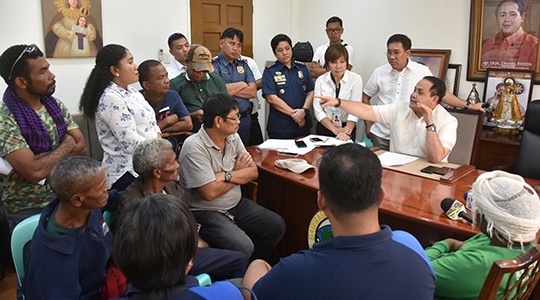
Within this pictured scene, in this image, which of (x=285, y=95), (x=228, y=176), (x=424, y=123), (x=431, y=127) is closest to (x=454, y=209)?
(x=431, y=127)

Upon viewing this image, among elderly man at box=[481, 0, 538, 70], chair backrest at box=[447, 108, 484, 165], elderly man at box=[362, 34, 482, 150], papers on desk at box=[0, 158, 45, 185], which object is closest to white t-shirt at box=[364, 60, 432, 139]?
elderly man at box=[362, 34, 482, 150]

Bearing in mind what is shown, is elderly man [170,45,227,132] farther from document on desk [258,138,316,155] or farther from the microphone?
the microphone

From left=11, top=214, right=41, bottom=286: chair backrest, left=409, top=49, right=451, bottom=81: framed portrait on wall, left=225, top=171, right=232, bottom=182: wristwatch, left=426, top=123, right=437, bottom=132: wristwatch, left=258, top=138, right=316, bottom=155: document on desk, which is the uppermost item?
left=409, top=49, right=451, bottom=81: framed portrait on wall

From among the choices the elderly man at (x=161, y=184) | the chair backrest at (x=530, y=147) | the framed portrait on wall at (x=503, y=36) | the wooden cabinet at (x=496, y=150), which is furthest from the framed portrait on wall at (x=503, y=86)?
the elderly man at (x=161, y=184)

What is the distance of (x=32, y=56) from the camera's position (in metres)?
2.01

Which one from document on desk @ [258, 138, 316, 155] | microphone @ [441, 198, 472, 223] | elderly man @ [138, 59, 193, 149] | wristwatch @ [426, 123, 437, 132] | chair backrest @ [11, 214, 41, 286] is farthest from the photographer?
document on desk @ [258, 138, 316, 155]

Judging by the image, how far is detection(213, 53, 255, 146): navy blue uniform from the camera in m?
3.75

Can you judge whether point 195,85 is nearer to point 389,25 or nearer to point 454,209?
point 454,209

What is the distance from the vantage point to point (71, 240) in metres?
1.44

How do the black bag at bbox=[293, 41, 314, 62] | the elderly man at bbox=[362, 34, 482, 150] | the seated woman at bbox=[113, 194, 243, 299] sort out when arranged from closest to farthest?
the seated woman at bbox=[113, 194, 243, 299] < the elderly man at bbox=[362, 34, 482, 150] < the black bag at bbox=[293, 41, 314, 62]

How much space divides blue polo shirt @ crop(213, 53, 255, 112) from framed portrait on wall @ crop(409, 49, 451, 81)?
1756 millimetres

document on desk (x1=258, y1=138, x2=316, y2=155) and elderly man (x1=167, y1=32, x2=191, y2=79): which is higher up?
elderly man (x1=167, y1=32, x2=191, y2=79)

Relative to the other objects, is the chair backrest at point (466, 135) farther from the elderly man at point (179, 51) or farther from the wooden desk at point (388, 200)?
the elderly man at point (179, 51)

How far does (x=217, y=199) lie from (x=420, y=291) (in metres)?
1.48
